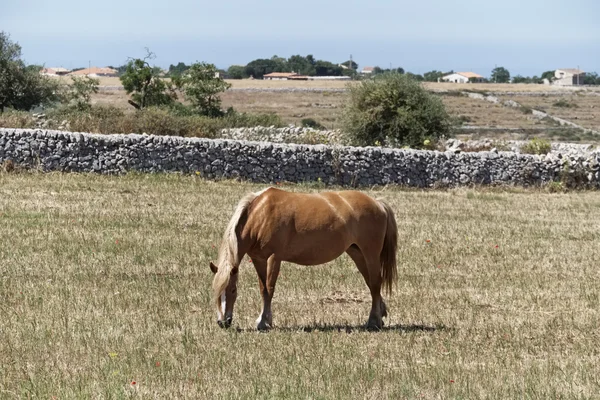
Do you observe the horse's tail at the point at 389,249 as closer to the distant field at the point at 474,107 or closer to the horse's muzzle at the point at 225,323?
the horse's muzzle at the point at 225,323

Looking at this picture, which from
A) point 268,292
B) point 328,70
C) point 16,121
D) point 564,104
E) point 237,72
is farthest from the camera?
point 328,70

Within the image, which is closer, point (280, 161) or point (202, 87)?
point (280, 161)

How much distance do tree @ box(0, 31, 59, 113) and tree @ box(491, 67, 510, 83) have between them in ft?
463

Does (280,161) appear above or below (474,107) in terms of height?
above

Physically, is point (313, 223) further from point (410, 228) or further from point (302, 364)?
point (410, 228)

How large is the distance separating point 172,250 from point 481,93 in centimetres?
9400

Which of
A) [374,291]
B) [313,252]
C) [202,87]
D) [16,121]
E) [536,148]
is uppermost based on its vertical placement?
[202,87]

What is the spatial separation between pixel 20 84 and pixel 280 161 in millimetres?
21961

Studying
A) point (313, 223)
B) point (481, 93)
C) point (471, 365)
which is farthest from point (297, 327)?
point (481, 93)

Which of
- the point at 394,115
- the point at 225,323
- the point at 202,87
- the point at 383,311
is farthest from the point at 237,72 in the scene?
the point at 225,323

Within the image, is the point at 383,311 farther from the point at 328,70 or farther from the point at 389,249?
the point at 328,70

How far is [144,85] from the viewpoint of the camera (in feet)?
120

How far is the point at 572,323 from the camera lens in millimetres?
10477

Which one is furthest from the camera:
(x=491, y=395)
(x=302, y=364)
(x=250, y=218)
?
(x=250, y=218)
